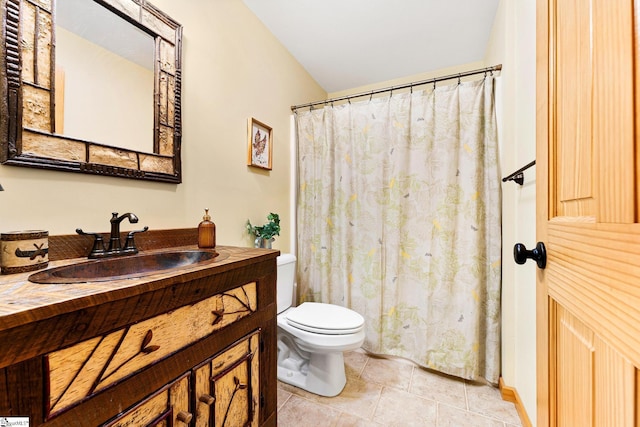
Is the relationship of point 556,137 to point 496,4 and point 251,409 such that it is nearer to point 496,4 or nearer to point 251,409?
point 251,409

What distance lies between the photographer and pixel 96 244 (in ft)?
3.08

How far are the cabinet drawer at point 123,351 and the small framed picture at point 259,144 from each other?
1.10 meters

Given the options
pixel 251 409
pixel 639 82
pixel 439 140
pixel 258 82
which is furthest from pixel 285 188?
pixel 639 82

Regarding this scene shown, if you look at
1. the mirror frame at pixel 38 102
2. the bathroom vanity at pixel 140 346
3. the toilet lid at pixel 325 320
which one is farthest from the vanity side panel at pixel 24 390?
the toilet lid at pixel 325 320

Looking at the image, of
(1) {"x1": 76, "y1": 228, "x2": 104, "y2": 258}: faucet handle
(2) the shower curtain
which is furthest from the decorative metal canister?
(2) the shower curtain

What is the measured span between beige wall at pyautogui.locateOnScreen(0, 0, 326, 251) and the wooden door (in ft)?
4.56

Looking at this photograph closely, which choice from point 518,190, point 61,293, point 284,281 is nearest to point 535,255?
point 518,190

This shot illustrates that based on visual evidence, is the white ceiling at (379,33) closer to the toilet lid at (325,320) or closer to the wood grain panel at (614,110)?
the wood grain panel at (614,110)

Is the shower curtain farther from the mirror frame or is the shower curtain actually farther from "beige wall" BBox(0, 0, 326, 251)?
the mirror frame

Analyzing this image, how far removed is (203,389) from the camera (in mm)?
794

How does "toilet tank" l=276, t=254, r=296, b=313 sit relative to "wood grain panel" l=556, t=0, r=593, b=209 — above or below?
below

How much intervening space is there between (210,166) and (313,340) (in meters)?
1.13

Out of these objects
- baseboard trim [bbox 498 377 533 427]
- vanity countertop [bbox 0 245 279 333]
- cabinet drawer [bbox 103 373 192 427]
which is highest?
vanity countertop [bbox 0 245 279 333]

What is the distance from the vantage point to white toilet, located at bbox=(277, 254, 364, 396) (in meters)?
1.43
